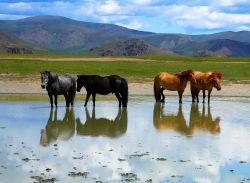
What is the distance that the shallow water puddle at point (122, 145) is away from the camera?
29.7 feet

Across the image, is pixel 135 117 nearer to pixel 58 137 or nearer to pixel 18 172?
pixel 58 137

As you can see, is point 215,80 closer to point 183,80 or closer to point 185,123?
point 183,80

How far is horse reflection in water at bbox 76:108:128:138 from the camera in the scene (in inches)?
537

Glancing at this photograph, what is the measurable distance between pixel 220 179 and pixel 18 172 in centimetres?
346

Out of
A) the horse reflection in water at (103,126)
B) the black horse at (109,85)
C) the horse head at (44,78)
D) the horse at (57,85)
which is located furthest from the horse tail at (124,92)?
the horse head at (44,78)

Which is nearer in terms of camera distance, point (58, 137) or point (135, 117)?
point (58, 137)

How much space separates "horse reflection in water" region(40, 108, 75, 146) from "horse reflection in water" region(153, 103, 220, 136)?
8.36 feet

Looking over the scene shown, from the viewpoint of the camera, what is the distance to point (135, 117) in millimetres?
17297

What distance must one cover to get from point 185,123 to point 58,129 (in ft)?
13.5

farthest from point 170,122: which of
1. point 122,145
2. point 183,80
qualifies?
point 183,80

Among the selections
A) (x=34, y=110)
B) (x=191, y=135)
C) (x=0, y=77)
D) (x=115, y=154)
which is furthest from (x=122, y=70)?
(x=115, y=154)

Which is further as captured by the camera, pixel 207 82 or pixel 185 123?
pixel 207 82

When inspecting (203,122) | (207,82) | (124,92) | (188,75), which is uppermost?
(188,75)

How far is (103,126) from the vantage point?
49.2 ft
